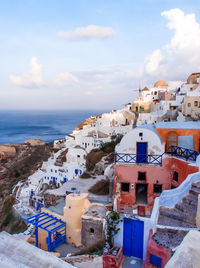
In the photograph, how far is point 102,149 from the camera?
32.6m

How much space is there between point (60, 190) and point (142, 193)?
320 inches

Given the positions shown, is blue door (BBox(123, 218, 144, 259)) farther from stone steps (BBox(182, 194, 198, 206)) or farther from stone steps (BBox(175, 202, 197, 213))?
stone steps (BBox(182, 194, 198, 206))

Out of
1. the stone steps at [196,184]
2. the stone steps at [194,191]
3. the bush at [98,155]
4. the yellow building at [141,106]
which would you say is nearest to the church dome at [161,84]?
the yellow building at [141,106]

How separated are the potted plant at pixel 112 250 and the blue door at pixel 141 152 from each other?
5.59m

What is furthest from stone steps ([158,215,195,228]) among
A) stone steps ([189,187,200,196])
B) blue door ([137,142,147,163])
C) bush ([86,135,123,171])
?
bush ([86,135,123,171])

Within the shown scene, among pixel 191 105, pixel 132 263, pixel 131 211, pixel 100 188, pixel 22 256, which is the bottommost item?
pixel 100 188

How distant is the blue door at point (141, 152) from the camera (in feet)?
43.2

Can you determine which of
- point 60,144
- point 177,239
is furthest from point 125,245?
point 60,144

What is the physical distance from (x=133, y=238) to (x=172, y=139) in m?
7.34

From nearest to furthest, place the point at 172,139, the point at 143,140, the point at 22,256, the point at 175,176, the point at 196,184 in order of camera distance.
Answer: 1. the point at 22,256
2. the point at 196,184
3. the point at 175,176
4. the point at 143,140
5. the point at 172,139

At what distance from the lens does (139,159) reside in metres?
13.3

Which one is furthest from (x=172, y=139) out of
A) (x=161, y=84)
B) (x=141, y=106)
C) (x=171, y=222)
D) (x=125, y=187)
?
(x=161, y=84)

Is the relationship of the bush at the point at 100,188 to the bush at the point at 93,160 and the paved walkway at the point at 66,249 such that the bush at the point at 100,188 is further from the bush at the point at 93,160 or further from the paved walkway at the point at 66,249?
the bush at the point at 93,160

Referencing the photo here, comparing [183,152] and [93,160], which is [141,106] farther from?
[183,152]
